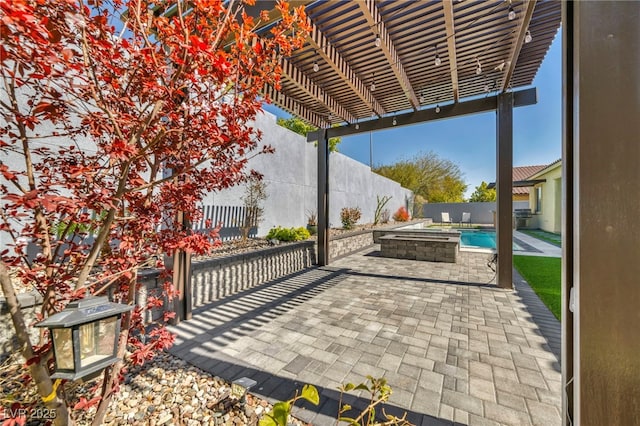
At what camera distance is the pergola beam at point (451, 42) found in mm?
2818

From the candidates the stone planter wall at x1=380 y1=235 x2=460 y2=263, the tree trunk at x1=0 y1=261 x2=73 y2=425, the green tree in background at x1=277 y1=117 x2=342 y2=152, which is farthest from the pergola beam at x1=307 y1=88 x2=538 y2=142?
the green tree in background at x1=277 y1=117 x2=342 y2=152

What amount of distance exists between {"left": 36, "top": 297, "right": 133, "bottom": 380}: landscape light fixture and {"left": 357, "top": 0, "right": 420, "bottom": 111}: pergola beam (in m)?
3.44

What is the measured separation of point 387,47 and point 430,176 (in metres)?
23.8

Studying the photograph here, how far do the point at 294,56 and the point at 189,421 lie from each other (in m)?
4.34

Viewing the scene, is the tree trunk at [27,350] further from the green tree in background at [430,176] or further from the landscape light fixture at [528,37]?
the green tree in background at [430,176]

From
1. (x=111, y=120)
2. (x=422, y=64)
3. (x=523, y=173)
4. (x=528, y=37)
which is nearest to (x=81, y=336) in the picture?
(x=111, y=120)

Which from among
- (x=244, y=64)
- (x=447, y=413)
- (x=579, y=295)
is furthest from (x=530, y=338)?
(x=244, y=64)

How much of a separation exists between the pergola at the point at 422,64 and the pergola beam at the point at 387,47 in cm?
1

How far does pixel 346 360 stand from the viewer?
2.55 meters

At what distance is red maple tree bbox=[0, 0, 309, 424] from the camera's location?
1185 mm

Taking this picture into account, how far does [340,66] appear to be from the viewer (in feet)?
13.0

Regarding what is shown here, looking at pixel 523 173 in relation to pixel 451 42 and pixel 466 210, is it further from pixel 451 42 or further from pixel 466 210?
pixel 451 42

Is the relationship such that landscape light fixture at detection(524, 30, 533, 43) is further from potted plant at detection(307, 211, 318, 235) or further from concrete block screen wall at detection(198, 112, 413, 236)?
potted plant at detection(307, 211, 318, 235)

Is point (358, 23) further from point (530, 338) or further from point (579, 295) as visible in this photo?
point (530, 338)
